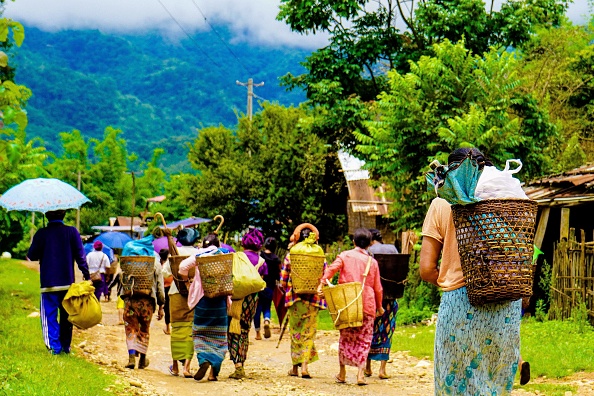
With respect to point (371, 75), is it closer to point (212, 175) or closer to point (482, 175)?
point (212, 175)

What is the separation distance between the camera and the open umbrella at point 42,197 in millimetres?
10812

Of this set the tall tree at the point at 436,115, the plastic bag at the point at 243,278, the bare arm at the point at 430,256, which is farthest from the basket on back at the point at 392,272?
the tall tree at the point at 436,115

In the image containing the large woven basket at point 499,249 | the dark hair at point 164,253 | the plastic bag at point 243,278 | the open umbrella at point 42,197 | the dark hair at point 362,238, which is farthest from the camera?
the dark hair at point 164,253

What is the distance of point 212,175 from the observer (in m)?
35.1

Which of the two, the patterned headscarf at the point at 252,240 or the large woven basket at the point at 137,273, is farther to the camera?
the patterned headscarf at the point at 252,240

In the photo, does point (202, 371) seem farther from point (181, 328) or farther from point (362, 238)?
point (362, 238)

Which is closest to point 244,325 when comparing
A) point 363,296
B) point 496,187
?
point 363,296

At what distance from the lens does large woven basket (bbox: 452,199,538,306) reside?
193 inches

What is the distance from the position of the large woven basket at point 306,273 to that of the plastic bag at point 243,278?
666mm

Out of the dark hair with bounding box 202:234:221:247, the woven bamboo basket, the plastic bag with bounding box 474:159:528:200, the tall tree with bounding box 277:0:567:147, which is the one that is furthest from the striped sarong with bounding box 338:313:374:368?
the tall tree with bounding box 277:0:567:147

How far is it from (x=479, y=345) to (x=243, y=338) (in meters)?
6.21

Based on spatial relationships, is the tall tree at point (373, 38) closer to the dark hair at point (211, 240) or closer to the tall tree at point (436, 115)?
the tall tree at point (436, 115)

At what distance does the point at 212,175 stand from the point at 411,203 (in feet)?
53.2

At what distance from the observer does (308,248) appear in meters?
11.3
